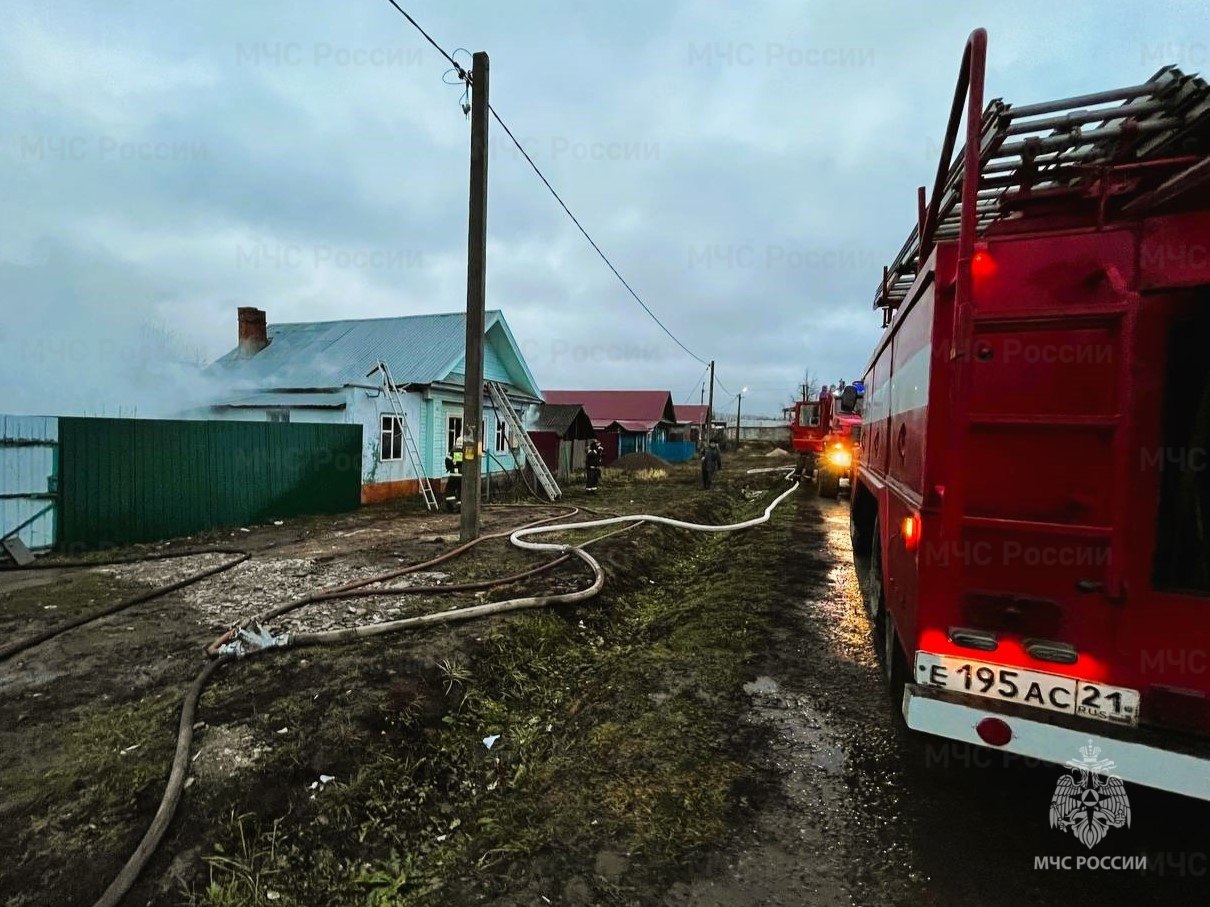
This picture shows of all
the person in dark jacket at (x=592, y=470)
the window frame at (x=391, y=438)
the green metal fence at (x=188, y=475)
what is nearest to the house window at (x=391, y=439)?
the window frame at (x=391, y=438)

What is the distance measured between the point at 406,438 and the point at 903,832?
45.0 feet

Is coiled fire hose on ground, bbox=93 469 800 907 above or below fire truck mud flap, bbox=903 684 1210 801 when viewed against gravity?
below

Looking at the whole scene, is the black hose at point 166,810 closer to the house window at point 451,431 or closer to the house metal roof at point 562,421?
the house window at point 451,431

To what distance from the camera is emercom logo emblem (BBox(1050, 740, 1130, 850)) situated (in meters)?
2.78

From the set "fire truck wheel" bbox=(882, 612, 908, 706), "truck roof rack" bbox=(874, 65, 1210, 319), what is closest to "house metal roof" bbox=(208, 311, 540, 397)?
"fire truck wheel" bbox=(882, 612, 908, 706)

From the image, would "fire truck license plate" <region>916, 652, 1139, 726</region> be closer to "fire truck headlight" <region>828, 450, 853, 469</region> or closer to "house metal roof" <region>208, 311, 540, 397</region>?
"house metal roof" <region>208, 311, 540, 397</region>

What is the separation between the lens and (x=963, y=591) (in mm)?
2564

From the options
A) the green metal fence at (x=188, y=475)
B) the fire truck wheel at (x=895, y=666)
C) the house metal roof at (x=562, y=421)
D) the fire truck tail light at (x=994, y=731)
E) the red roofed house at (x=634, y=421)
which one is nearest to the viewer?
the fire truck tail light at (x=994, y=731)

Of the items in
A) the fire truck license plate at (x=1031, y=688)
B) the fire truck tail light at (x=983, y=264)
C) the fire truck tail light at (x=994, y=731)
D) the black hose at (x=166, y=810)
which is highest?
the fire truck tail light at (x=983, y=264)

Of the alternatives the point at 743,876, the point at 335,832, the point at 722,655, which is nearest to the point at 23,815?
the point at 335,832

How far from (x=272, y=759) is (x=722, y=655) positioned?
343 cm

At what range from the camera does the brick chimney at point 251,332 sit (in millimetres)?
18297

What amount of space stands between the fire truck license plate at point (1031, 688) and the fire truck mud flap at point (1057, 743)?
0.34 ft

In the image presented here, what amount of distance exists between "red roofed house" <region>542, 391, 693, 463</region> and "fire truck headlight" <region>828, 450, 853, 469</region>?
17.7 meters
